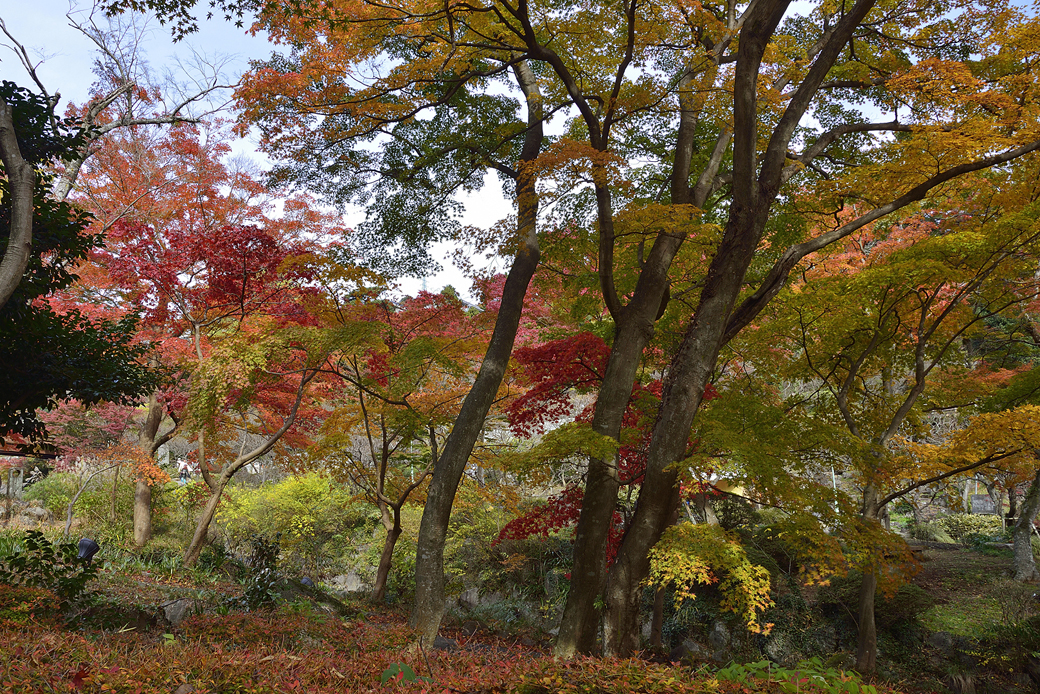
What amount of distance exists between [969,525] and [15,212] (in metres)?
20.4

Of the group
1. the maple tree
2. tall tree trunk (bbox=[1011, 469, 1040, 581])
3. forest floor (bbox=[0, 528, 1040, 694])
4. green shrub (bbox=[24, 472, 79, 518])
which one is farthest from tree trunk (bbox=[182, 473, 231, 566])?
tall tree trunk (bbox=[1011, 469, 1040, 581])

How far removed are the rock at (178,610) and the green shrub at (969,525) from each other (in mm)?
17386

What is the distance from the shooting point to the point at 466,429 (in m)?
7.22

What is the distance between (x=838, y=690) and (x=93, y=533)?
12.9 meters

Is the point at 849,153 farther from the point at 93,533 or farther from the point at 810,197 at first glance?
the point at 93,533

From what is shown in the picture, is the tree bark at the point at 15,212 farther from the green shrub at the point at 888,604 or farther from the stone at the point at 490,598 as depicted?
the green shrub at the point at 888,604

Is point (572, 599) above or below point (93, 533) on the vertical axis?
above

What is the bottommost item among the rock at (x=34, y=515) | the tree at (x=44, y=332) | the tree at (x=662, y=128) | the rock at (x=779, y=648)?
the rock at (x=34, y=515)

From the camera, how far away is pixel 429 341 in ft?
26.4

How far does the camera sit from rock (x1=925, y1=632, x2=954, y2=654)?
8312mm

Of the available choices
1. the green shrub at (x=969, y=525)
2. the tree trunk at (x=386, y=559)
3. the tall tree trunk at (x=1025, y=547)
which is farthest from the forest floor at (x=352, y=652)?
the green shrub at (x=969, y=525)

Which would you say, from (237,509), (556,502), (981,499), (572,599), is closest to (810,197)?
(556,502)

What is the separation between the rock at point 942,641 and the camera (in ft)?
27.3

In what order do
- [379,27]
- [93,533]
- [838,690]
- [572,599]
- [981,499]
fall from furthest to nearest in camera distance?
[981,499], [93,533], [379,27], [572,599], [838,690]
